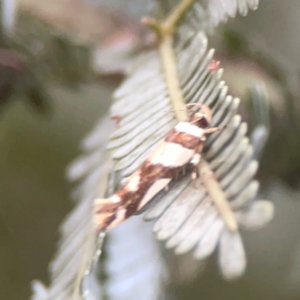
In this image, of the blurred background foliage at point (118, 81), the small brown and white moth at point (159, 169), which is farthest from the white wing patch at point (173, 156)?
the blurred background foliage at point (118, 81)

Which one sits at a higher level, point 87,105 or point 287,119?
point 87,105

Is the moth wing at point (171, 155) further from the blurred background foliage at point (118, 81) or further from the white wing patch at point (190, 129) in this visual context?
the blurred background foliage at point (118, 81)

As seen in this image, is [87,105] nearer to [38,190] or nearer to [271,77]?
[38,190]

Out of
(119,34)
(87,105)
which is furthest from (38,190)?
(119,34)

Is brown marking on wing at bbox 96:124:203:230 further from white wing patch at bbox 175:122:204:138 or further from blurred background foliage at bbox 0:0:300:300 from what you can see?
blurred background foliage at bbox 0:0:300:300

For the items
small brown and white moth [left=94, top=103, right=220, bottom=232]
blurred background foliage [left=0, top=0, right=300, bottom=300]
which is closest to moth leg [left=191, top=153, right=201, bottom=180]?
small brown and white moth [left=94, top=103, right=220, bottom=232]
